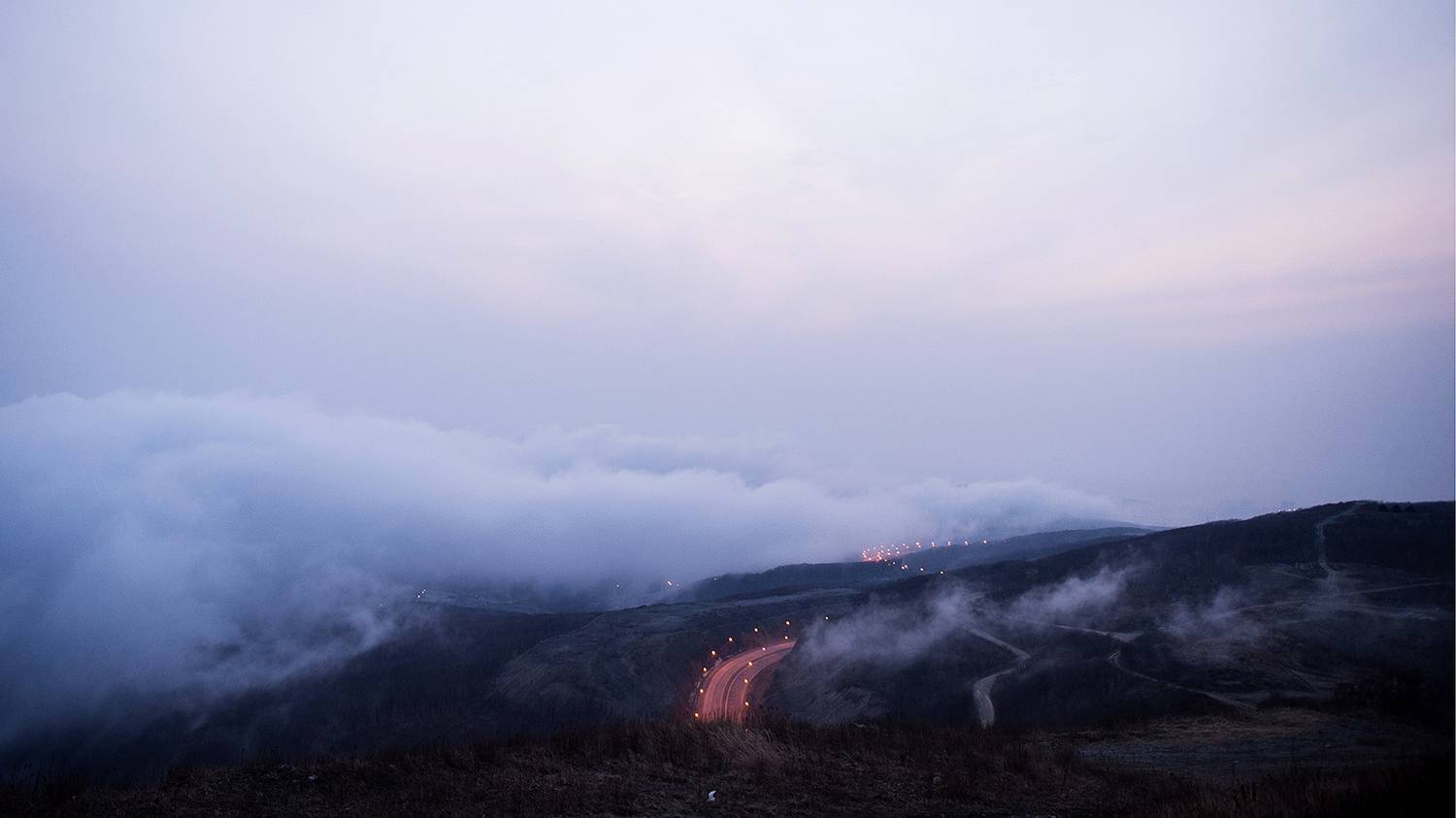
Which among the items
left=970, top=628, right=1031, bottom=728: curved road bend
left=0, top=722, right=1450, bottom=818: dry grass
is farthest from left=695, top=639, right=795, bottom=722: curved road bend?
left=0, top=722, right=1450, bottom=818: dry grass

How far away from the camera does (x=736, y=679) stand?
230ft

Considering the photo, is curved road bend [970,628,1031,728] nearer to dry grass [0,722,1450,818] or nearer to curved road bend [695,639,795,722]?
curved road bend [695,639,795,722]

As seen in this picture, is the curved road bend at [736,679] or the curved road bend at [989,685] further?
the curved road bend at [736,679]

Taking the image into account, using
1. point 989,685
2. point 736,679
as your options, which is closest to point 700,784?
point 989,685

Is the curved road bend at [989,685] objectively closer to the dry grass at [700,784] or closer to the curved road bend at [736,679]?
the curved road bend at [736,679]

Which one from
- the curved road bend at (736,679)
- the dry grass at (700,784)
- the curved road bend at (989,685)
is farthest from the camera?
the curved road bend at (736,679)

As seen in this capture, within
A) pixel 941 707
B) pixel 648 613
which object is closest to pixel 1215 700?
pixel 941 707

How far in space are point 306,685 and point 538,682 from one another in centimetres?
4749

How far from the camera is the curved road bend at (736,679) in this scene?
61.9 metres

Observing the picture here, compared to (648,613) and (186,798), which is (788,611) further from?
(186,798)

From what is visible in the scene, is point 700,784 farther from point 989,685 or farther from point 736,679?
point 736,679

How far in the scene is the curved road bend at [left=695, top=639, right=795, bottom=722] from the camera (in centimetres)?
6187

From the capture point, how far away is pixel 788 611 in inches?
3856

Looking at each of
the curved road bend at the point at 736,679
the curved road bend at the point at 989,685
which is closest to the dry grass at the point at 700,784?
the curved road bend at the point at 989,685
